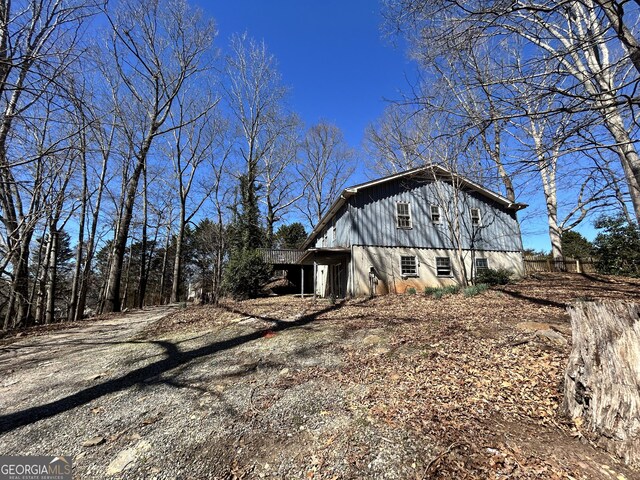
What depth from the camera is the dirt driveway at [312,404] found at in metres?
2.70

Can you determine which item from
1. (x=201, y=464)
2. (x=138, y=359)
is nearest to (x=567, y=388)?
(x=201, y=464)

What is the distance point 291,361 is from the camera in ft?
17.9

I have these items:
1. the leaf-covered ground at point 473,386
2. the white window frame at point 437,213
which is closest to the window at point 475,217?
the white window frame at point 437,213

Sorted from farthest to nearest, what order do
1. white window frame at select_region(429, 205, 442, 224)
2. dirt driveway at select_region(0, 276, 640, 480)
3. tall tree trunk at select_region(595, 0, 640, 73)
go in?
white window frame at select_region(429, 205, 442, 224), tall tree trunk at select_region(595, 0, 640, 73), dirt driveway at select_region(0, 276, 640, 480)

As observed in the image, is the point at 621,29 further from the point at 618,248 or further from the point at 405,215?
the point at 618,248

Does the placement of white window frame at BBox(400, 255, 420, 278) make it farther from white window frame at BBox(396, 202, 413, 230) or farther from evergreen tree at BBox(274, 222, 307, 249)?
evergreen tree at BBox(274, 222, 307, 249)

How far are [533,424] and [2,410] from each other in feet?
22.5

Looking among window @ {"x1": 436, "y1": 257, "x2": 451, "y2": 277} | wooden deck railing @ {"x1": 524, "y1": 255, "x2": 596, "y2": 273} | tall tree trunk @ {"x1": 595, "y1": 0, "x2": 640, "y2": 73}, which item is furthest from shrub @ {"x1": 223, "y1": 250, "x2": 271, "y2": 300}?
tall tree trunk @ {"x1": 595, "y1": 0, "x2": 640, "y2": 73}

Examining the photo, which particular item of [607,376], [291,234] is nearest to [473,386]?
[607,376]

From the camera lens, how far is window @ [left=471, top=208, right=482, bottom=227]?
15.4 meters

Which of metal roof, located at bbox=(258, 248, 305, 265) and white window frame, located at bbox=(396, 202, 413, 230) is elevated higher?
white window frame, located at bbox=(396, 202, 413, 230)

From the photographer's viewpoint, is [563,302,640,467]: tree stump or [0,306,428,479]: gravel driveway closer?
[563,302,640,467]: tree stump

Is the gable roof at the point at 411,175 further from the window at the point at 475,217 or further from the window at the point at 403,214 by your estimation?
the window at the point at 403,214

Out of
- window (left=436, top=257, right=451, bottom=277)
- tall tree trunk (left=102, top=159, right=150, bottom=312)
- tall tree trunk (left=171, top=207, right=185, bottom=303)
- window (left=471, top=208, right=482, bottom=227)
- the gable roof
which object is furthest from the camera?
tall tree trunk (left=171, top=207, right=185, bottom=303)
